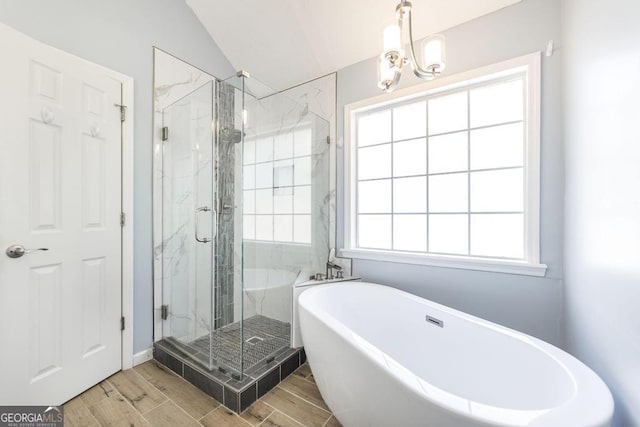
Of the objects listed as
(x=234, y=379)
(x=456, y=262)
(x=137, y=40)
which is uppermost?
(x=137, y=40)

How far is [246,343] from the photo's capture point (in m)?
1.88

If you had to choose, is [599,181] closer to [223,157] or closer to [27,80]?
[223,157]

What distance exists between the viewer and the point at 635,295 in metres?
0.82

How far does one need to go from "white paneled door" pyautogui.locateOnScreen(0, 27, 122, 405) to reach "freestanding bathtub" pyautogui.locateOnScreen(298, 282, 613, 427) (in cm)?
138

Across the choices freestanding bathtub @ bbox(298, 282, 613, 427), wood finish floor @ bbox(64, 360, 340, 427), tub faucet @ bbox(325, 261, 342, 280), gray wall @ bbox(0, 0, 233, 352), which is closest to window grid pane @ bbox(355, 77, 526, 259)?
tub faucet @ bbox(325, 261, 342, 280)

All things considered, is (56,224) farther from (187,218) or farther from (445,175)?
(445,175)

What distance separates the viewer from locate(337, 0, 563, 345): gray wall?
1551 millimetres

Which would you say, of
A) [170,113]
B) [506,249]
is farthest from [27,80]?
[506,249]

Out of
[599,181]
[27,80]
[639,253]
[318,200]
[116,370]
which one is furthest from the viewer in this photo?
[318,200]

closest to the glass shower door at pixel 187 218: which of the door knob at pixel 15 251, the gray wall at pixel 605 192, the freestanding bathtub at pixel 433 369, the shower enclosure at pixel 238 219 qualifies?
the shower enclosure at pixel 238 219

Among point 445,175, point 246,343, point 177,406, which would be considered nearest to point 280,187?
point 246,343

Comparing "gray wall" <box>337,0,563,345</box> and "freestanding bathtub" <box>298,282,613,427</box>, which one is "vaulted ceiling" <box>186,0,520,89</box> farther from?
"freestanding bathtub" <box>298,282,613,427</box>

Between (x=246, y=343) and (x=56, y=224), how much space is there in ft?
4.59

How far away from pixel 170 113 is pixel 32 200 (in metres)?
1.09
